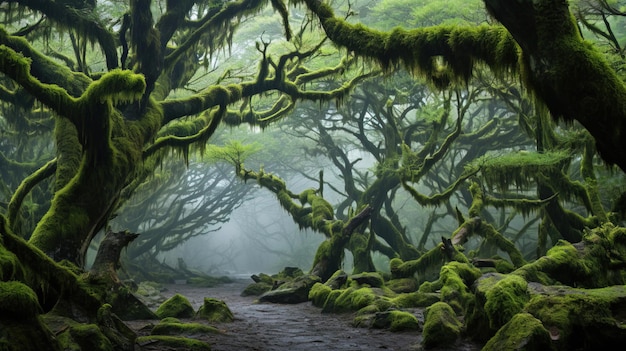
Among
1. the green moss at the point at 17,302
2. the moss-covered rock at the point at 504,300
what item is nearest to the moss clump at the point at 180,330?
the green moss at the point at 17,302

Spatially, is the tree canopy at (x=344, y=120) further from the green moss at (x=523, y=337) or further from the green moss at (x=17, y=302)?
the green moss at (x=523, y=337)

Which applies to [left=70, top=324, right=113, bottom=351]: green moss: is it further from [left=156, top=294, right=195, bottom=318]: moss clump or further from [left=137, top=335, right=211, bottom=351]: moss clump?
[left=156, top=294, right=195, bottom=318]: moss clump

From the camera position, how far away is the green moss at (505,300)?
6.34 meters

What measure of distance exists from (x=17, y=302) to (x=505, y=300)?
5.72 meters

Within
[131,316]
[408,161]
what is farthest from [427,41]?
[408,161]

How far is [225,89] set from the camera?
12.6 meters

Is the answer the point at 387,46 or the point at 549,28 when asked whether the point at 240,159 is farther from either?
the point at 549,28

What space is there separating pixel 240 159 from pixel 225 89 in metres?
5.43

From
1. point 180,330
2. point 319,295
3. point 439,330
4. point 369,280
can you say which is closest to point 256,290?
point 319,295

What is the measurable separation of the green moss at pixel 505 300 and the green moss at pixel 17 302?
5.42 metres

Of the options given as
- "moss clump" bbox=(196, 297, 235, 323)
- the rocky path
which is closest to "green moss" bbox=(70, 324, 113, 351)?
the rocky path

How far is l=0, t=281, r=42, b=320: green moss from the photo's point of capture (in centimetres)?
413

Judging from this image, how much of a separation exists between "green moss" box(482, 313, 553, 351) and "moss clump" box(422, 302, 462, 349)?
1.37 m

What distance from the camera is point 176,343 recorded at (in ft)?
21.1
